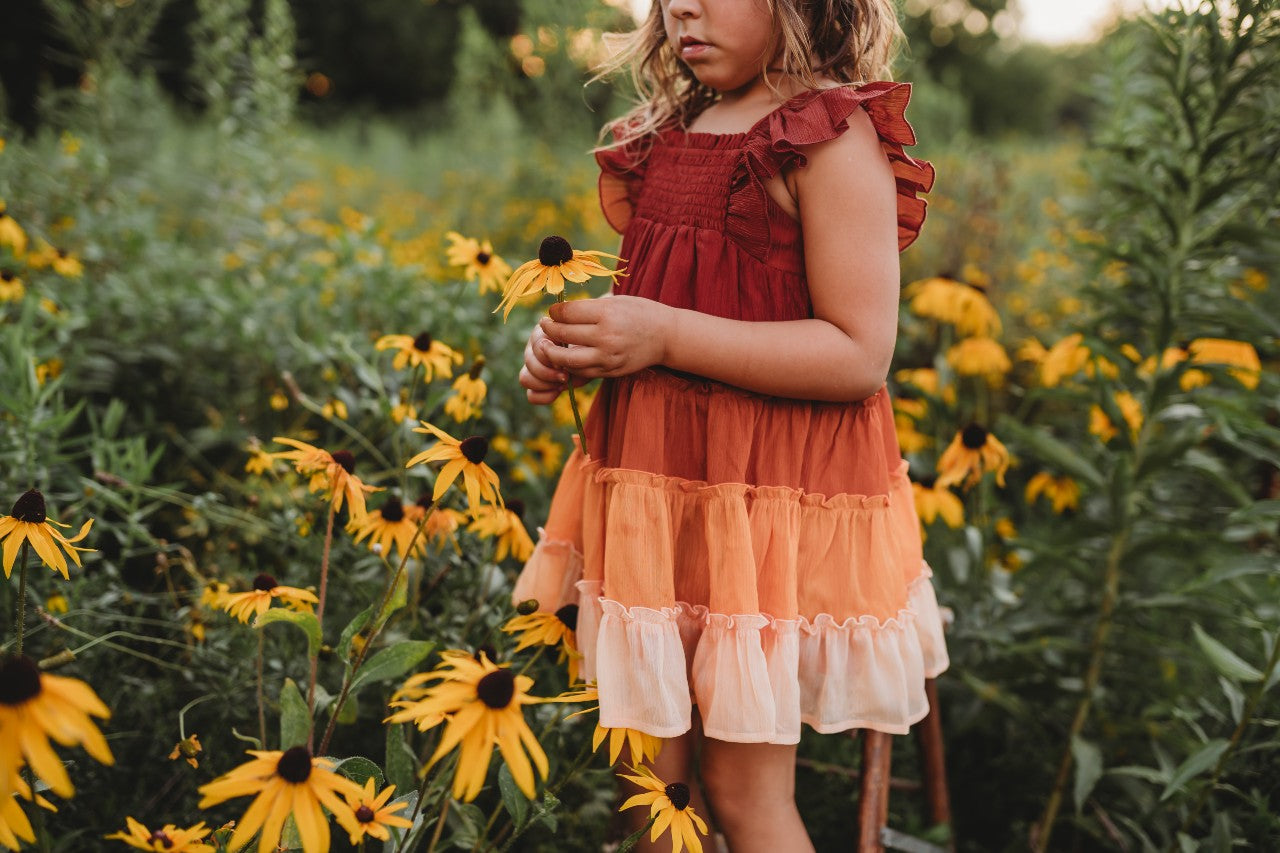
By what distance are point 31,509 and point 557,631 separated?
0.58 meters

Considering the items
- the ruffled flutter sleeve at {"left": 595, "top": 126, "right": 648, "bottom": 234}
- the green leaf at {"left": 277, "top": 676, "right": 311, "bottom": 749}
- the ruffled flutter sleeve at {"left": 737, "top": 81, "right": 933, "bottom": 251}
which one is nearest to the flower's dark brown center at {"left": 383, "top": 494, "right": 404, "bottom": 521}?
the green leaf at {"left": 277, "top": 676, "right": 311, "bottom": 749}

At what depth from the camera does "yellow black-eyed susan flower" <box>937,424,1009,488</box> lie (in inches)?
65.2

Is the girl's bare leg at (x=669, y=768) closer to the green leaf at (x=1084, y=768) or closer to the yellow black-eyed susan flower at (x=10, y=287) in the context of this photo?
the green leaf at (x=1084, y=768)

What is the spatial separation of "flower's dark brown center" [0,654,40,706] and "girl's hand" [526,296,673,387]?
0.53 m

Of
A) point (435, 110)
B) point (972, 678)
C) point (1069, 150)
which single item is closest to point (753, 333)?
point (972, 678)

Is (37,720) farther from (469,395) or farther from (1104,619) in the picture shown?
(1104,619)

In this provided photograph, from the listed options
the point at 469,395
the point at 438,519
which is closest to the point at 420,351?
the point at 469,395

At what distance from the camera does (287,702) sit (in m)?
0.92

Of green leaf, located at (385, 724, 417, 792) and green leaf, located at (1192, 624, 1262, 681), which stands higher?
green leaf, located at (1192, 624, 1262, 681)

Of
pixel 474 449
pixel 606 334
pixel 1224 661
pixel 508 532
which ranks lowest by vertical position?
pixel 1224 661

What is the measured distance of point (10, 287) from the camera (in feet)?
6.22

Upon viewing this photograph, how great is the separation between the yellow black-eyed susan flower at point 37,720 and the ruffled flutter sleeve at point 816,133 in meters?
0.78

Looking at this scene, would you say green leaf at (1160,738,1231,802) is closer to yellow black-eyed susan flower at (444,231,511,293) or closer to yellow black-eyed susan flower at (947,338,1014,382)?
yellow black-eyed susan flower at (947,338,1014,382)

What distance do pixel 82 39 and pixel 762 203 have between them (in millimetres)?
3118
